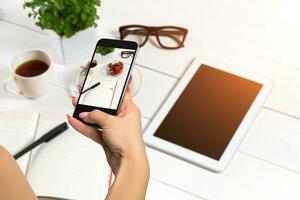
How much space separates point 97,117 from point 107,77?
0.10m

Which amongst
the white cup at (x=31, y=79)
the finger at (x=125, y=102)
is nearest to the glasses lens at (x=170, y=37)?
the white cup at (x=31, y=79)

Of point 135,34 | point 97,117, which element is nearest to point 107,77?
point 97,117

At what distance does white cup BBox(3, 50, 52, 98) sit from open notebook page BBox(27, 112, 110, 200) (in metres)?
0.09

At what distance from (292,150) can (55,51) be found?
481 millimetres

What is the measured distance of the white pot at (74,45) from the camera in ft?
3.25

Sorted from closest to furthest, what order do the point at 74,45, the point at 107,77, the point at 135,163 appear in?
1. the point at 135,163
2. the point at 107,77
3. the point at 74,45

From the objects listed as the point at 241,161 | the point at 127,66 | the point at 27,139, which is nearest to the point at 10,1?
the point at 27,139

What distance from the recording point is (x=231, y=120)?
0.94 metres

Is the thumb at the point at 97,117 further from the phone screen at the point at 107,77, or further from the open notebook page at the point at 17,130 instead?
the open notebook page at the point at 17,130

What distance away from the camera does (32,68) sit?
0.96 m

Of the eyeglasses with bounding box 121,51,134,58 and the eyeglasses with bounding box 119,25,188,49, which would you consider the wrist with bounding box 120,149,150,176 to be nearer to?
the eyeglasses with bounding box 121,51,134,58

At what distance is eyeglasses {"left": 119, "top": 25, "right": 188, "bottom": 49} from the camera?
1075 millimetres

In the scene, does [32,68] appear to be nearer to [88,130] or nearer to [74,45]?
[74,45]

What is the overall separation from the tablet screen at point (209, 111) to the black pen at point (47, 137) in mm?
157
